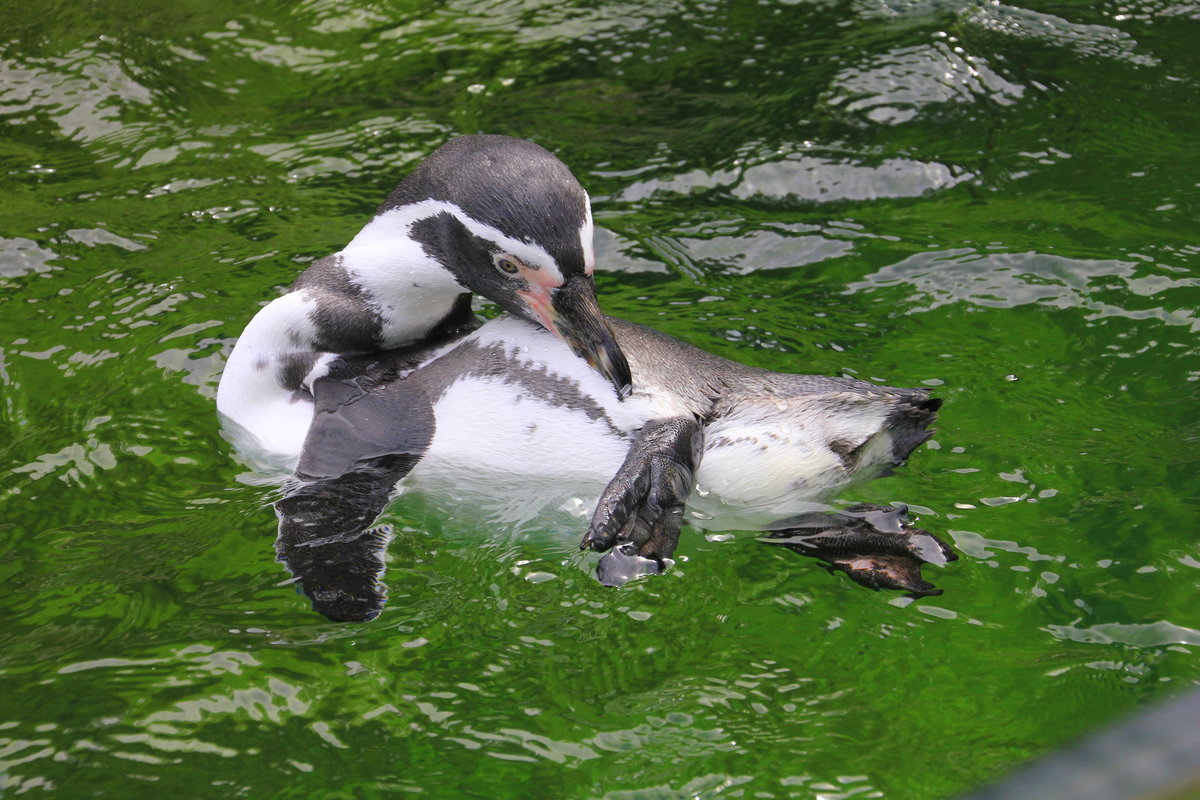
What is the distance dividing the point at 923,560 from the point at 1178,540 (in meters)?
0.60

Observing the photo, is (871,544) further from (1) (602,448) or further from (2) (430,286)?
(2) (430,286)

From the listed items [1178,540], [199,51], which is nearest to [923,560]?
[1178,540]

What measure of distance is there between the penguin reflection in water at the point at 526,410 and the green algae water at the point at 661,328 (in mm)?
114

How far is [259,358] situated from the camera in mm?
3014

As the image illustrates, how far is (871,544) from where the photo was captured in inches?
103

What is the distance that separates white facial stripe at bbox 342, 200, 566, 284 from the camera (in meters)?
2.64

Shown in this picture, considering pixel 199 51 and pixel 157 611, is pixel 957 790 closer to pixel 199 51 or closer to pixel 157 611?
pixel 157 611

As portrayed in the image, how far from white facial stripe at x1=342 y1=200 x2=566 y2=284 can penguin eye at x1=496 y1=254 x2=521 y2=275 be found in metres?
0.02

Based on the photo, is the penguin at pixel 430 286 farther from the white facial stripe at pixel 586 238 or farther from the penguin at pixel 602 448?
the penguin at pixel 602 448

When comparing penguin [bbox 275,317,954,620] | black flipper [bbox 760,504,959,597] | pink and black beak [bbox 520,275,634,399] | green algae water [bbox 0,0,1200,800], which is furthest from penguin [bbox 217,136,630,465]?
black flipper [bbox 760,504,959,597]

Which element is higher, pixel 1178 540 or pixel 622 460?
pixel 622 460

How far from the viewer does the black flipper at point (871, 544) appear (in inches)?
101

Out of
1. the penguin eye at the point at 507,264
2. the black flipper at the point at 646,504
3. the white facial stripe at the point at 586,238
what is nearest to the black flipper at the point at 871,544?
the black flipper at the point at 646,504

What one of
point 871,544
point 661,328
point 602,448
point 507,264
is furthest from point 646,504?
point 661,328
